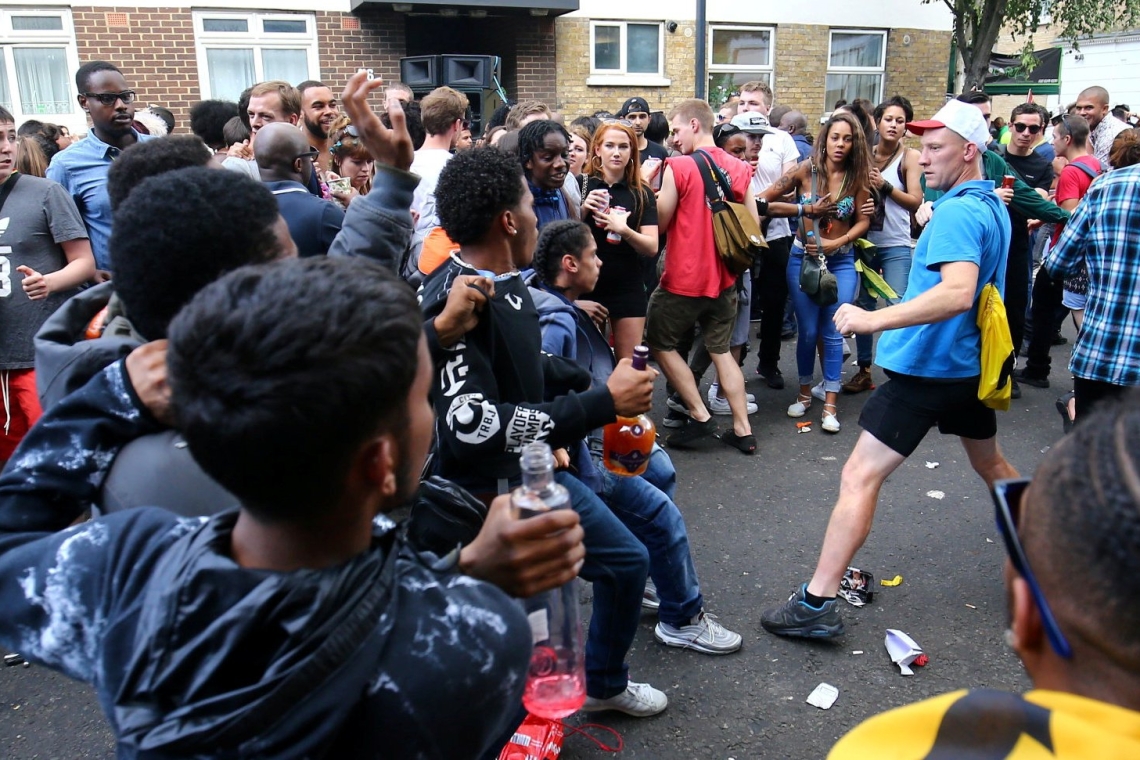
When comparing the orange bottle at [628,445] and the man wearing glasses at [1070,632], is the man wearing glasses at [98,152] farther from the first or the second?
the man wearing glasses at [1070,632]

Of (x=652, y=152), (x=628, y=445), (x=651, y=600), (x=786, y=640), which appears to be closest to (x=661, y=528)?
(x=628, y=445)

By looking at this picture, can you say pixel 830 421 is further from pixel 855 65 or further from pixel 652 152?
pixel 855 65

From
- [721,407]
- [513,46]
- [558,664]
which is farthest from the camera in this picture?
[513,46]

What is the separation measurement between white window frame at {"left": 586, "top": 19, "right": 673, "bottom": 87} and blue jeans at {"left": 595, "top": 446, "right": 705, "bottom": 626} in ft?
39.1

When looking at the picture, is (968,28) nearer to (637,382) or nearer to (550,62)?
(550,62)

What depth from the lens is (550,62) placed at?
1391 centimetres

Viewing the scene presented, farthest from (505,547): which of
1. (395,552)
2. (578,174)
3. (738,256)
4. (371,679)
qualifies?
(578,174)

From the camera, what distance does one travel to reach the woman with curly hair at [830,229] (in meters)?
6.03

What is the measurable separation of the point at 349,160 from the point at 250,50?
338 inches

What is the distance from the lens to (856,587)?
12.6 feet

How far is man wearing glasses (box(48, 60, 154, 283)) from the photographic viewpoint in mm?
4500

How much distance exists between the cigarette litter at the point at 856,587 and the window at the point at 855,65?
45.5 feet

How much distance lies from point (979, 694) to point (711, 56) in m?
15.5

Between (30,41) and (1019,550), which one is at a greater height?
(30,41)
